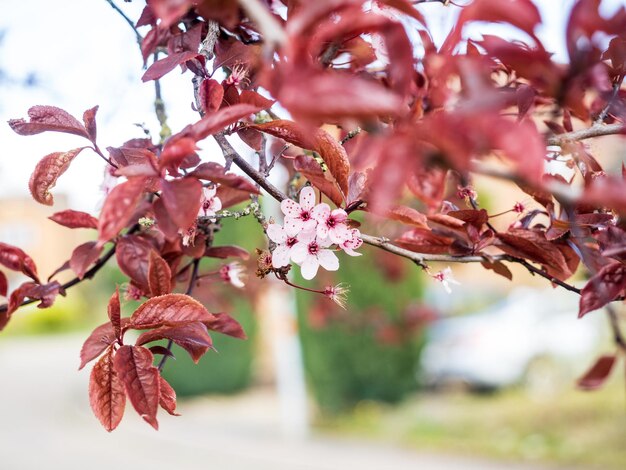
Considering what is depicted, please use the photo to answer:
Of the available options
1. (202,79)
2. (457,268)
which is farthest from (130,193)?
(457,268)

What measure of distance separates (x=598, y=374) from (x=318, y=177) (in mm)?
861

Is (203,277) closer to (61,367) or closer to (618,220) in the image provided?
(618,220)

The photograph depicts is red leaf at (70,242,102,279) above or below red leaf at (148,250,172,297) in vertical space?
above

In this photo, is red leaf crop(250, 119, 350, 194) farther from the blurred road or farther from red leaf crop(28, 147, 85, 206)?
the blurred road

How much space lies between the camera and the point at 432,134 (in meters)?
0.42

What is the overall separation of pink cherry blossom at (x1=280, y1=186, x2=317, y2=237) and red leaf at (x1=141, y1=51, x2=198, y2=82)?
0.20m

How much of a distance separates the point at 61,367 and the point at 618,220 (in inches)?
459

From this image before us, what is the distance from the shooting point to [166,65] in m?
0.76

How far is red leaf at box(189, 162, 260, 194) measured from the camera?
2.05ft

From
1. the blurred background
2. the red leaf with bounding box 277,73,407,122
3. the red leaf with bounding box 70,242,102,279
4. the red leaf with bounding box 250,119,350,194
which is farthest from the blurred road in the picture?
the red leaf with bounding box 277,73,407,122

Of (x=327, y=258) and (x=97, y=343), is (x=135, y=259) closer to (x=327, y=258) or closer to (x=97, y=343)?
(x=97, y=343)

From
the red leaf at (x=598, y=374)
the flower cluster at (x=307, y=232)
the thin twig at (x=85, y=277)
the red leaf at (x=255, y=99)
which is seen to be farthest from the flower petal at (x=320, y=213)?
the red leaf at (x=598, y=374)

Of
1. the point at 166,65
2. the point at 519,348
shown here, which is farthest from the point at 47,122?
the point at 519,348

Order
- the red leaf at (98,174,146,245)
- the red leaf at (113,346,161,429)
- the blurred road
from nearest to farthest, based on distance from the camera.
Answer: the red leaf at (98,174,146,245)
the red leaf at (113,346,161,429)
the blurred road
